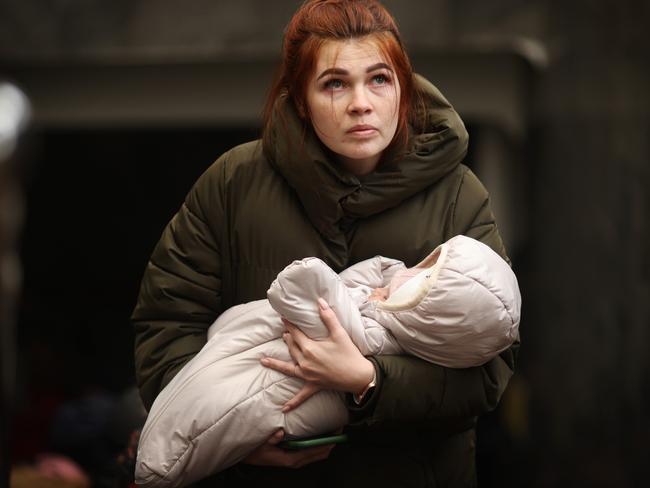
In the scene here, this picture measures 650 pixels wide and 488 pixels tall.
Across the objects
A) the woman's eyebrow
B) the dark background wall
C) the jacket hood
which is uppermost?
the woman's eyebrow

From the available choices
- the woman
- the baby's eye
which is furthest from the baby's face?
the baby's eye

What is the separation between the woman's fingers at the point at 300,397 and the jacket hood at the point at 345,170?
34 centimetres

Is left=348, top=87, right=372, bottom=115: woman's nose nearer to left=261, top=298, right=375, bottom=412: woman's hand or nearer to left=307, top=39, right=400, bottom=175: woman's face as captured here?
left=307, top=39, right=400, bottom=175: woman's face

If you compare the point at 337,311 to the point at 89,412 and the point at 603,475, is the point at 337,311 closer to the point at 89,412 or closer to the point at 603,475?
the point at 89,412

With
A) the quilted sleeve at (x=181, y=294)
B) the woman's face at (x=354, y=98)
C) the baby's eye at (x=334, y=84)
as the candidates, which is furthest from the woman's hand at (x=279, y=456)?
the baby's eye at (x=334, y=84)

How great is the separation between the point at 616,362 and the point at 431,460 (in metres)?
3.16

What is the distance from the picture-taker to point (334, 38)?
7.95 ft

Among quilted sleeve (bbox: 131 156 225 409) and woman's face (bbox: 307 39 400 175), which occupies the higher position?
woman's face (bbox: 307 39 400 175)

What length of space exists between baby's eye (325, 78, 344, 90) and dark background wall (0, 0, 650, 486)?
2.75 metres

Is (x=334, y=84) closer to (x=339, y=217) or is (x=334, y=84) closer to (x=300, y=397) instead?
(x=339, y=217)

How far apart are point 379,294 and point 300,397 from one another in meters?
0.27

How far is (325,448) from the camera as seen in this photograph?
2.43 m

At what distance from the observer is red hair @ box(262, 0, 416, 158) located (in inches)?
95.5

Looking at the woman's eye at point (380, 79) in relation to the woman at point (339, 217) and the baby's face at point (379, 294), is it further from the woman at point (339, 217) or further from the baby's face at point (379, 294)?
the baby's face at point (379, 294)
